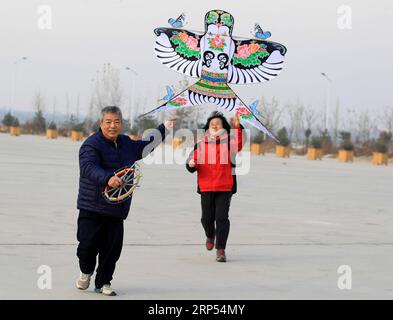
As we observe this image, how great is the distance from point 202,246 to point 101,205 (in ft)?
11.3

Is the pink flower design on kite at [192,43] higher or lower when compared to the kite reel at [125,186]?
higher

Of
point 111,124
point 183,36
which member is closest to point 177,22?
point 183,36

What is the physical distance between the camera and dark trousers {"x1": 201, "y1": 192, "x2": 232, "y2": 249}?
10.2 metres

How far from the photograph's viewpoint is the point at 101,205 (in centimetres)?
792

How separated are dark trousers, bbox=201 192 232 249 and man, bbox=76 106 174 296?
2294 millimetres

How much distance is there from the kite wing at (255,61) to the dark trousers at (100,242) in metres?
2.58

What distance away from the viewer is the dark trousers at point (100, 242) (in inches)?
316

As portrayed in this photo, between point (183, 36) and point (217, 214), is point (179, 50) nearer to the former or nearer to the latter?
point (183, 36)

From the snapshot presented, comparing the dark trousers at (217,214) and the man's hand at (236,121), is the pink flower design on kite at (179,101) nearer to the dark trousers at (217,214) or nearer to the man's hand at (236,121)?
the man's hand at (236,121)

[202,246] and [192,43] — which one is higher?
[192,43]

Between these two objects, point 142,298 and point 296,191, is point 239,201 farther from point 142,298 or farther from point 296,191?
point 142,298

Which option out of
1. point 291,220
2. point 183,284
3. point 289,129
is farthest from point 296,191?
point 289,129

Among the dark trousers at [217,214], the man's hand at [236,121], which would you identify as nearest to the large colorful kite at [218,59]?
the man's hand at [236,121]

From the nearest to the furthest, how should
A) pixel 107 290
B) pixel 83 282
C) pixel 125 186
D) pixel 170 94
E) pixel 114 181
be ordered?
pixel 114 181 < pixel 125 186 < pixel 107 290 < pixel 83 282 < pixel 170 94
